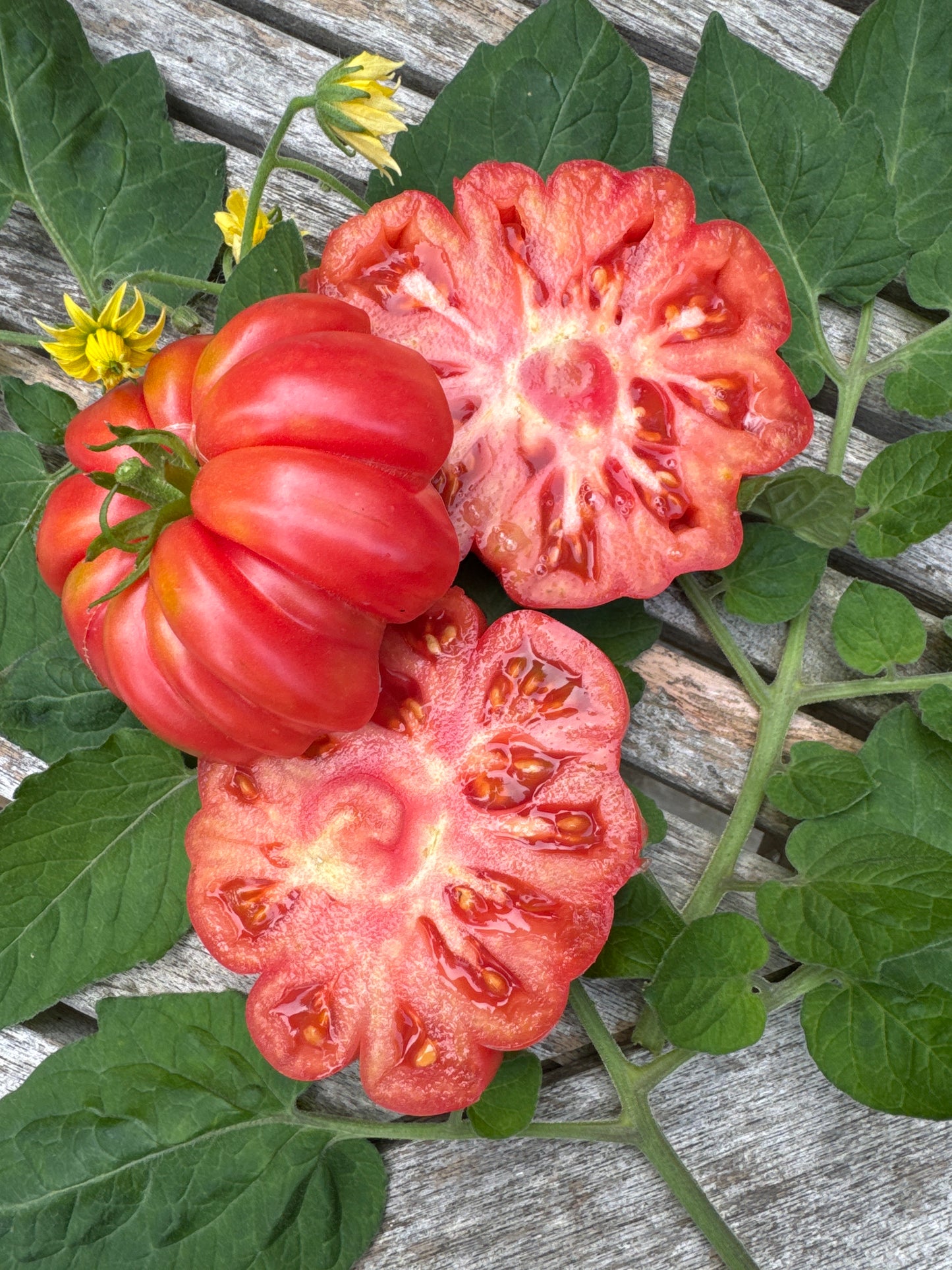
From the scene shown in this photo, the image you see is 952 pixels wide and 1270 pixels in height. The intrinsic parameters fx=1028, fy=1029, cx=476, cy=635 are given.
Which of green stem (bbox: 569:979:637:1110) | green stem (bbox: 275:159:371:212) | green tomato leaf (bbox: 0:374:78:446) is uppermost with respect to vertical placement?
green stem (bbox: 275:159:371:212)

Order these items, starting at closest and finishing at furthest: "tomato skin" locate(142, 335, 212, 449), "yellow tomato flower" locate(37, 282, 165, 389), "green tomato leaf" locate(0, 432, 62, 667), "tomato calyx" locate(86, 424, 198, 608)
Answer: "tomato calyx" locate(86, 424, 198, 608), "tomato skin" locate(142, 335, 212, 449), "yellow tomato flower" locate(37, 282, 165, 389), "green tomato leaf" locate(0, 432, 62, 667)

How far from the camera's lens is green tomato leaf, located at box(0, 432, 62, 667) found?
0.98 meters

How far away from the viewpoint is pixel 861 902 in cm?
85

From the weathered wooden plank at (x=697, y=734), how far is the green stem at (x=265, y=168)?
529 mm

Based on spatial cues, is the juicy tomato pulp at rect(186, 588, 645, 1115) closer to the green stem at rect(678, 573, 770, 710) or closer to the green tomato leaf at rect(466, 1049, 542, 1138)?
the green tomato leaf at rect(466, 1049, 542, 1138)

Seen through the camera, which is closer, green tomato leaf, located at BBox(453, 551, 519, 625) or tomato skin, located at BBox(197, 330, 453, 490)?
tomato skin, located at BBox(197, 330, 453, 490)

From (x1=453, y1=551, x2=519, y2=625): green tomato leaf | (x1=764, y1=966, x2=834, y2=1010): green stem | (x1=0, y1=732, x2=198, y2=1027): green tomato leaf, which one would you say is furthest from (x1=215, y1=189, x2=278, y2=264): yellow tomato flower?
(x1=764, y1=966, x2=834, y2=1010): green stem

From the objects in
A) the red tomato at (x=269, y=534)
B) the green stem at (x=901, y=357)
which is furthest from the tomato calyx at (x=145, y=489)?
the green stem at (x=901, y=357)

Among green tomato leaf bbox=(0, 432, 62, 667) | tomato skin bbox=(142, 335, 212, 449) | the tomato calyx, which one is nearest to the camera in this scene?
the tomato calyx

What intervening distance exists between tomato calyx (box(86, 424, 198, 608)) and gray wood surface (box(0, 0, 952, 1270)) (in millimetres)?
386

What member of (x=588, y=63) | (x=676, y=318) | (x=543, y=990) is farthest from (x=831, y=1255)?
(x=588, y=63)

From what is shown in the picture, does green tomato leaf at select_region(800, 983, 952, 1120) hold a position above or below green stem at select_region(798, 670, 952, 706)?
below

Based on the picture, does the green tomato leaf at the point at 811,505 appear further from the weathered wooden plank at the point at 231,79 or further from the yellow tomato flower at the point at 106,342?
the yellow tomato flower at the point at 106,342

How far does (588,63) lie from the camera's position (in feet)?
3.06
